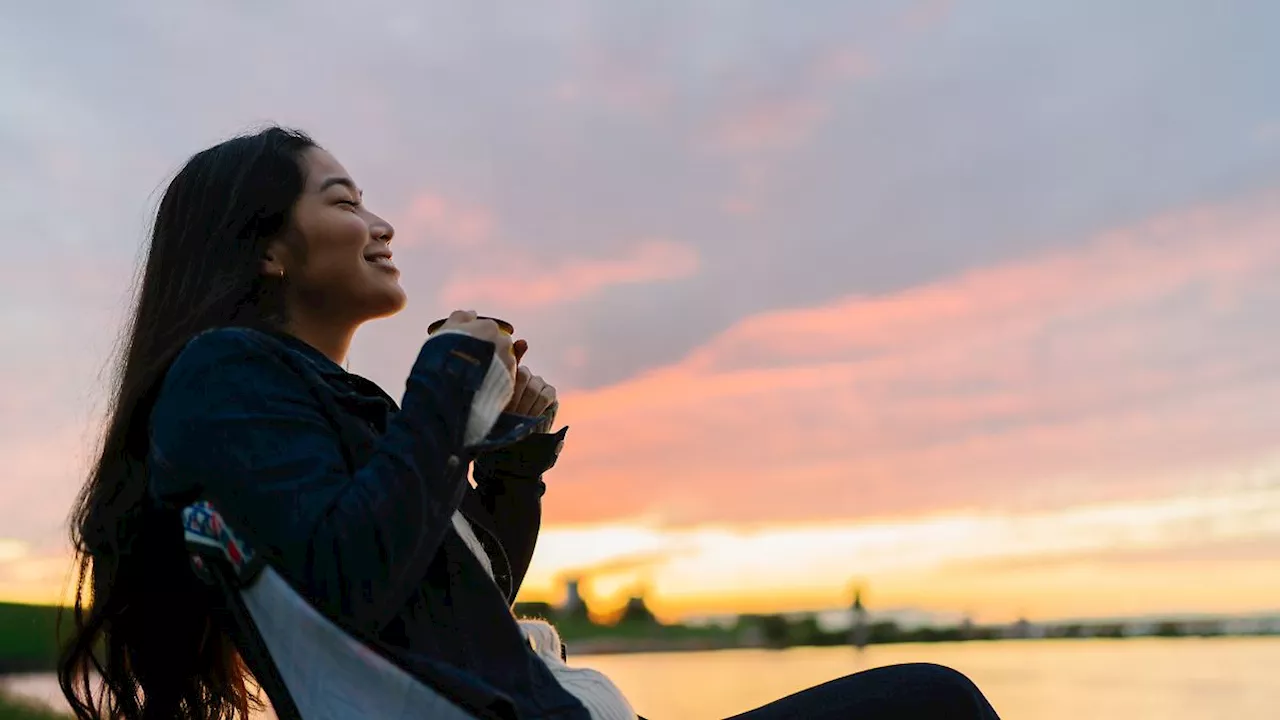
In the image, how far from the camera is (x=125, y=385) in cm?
156

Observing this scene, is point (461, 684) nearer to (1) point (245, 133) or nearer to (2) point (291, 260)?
(2) point (291, 260)

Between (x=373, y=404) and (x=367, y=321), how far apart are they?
201mm

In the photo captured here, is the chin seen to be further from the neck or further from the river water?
the river water

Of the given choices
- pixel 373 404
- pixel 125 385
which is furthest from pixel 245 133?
pixel 373 404

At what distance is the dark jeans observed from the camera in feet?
5.04

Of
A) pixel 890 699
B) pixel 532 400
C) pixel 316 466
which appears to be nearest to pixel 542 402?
pixel 532 400

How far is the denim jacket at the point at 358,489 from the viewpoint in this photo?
120 centimetres

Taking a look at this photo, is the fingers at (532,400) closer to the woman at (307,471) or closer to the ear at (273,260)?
the woman at (307,471)

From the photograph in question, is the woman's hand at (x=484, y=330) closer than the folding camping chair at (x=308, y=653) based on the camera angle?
No

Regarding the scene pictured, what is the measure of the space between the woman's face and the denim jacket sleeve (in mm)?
198

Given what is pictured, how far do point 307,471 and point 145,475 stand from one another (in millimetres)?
360

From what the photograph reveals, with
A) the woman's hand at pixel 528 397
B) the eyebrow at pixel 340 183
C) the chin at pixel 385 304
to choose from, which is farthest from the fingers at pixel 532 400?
the eyebrow at pixel 340 183

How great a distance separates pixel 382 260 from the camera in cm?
160

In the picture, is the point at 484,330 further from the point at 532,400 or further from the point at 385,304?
the point at 532,400
